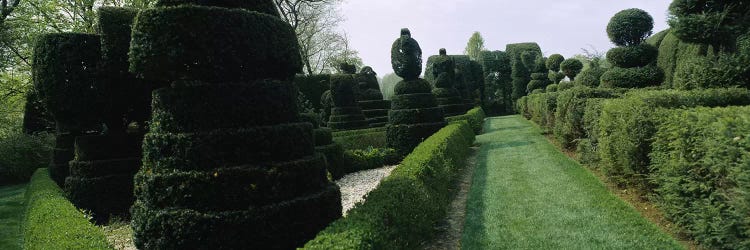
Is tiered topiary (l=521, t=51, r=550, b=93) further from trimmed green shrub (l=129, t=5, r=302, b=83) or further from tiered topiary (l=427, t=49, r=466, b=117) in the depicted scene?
trimmed green shrub (l=129, t=5, r=302, b=83)

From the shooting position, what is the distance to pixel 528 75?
39031mm

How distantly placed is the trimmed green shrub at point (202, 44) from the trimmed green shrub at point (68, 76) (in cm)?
462

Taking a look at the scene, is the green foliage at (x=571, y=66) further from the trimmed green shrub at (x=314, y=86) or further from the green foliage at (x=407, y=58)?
the trimmed green shrub at (x=314, y=86)

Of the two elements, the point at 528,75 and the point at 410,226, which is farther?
the point at 528,75

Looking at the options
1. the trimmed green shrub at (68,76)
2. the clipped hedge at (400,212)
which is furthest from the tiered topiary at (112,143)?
the clipped hedge at (400,212)

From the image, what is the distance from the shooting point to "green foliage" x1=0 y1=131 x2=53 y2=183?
690 inches

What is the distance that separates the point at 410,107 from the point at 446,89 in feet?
35.5

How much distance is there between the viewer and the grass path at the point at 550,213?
550 cm

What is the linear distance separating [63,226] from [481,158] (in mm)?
10479

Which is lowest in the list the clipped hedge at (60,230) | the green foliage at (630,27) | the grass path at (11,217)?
the grass path at (11,217)

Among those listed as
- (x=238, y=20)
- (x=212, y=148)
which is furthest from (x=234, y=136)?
(x=238, y=20)

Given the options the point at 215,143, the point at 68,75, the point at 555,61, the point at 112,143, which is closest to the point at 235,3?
the point at 215,143

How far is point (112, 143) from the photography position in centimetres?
923

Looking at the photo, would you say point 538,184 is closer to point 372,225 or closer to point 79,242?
point 372,225
